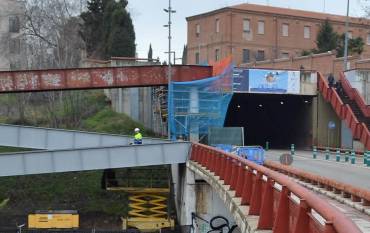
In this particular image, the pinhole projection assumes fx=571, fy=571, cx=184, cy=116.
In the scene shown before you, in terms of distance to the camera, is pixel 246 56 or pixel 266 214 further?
pixel 246 56

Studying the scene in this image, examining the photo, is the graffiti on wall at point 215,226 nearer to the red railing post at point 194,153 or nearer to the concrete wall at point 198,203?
the concrete wall at point 198,203

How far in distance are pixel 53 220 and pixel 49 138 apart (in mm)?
4765

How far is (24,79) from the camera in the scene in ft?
122

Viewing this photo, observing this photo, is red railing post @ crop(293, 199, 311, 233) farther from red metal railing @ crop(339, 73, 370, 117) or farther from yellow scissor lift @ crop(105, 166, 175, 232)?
red metal railing @ crop(339, 73, 370, 117)

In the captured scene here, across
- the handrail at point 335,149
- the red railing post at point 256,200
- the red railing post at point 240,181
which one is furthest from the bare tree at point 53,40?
the red railing post at point 256,200

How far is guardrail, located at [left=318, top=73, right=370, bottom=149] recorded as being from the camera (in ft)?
141

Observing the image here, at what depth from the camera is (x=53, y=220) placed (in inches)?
1156

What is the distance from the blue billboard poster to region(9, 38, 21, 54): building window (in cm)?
2454

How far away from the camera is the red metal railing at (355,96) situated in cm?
4528

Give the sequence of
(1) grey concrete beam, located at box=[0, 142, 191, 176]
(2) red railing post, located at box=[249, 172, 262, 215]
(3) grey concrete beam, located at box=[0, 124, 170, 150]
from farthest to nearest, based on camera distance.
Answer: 1. (3) grey concrete beam, located at box=[0, 124, 170, 150]
2. (1) grey concrete beam, located at box=[0, 142, 191, 176]
3. (2) red railing post, located at box=[249, 172, 262, 215]

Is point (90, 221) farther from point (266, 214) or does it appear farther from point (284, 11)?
point (284, 11)

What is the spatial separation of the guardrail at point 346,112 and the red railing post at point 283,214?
36.4 m

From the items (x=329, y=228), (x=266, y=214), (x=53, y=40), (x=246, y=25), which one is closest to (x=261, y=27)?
(x=246, y=25)

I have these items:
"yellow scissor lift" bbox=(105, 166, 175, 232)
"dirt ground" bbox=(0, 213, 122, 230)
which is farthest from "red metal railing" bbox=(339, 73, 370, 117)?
"dirt ground" bbox=(0, 213, 122, 230)
